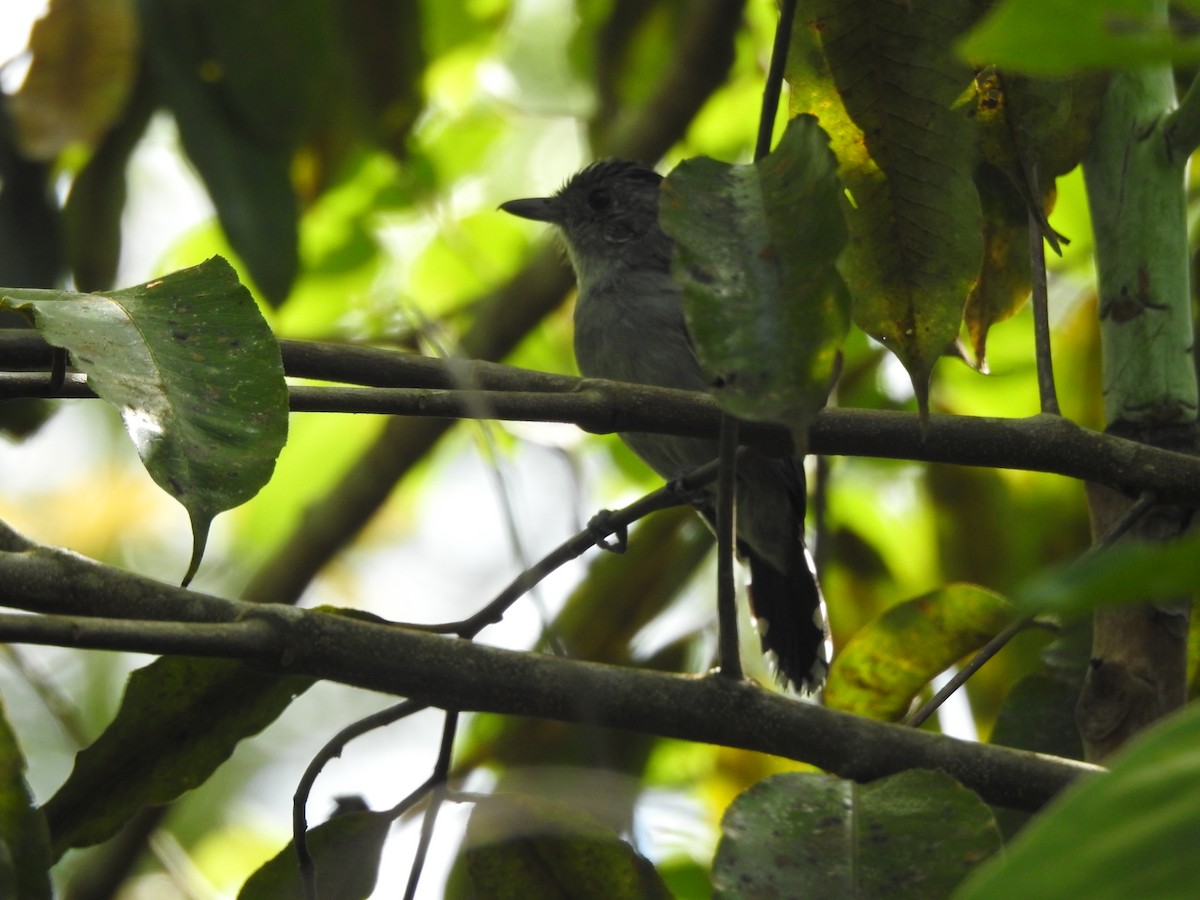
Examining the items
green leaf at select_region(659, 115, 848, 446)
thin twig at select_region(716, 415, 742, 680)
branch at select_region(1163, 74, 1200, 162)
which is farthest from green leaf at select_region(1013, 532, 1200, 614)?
branch at select_region(1163, 74, 1200, 162)

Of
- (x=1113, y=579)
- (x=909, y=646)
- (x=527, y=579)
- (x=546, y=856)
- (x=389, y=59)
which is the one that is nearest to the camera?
(x=1113, y=579)

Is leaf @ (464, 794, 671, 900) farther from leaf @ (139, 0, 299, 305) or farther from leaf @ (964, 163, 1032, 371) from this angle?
leaf @ (139, 0, 299, 305)

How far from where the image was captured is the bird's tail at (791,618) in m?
3.72

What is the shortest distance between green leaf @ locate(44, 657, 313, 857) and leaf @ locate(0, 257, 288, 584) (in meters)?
0.54

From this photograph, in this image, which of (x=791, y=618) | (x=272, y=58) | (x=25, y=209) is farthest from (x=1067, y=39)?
(x=791, y=618)

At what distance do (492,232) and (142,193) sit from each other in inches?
64.4

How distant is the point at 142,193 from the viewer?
5.08 meters

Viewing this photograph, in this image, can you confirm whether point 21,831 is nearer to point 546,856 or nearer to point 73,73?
point 546,856

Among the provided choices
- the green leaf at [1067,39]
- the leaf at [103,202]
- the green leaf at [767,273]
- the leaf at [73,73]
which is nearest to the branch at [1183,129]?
the green leaf at [767,273]

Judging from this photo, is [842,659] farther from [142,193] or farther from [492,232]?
[142,193]

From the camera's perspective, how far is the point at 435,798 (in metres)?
1.54

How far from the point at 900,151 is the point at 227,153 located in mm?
2082

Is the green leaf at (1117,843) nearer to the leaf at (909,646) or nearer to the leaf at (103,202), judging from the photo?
the leaf at (909,646)

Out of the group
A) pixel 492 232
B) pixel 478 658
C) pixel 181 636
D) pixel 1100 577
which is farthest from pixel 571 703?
pixel 492 232
